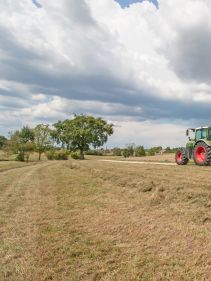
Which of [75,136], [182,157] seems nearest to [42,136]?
[75,136]

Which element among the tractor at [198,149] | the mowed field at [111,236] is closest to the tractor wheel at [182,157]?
the tractor at [198,149]

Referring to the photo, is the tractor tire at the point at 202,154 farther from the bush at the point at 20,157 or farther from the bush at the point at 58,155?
the bush at the point at 58,155

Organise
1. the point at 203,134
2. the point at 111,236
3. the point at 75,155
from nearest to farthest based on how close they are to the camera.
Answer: the point at 111,236, the point at 203,134, the point at 75,155

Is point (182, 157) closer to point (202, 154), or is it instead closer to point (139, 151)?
point (202, 154)

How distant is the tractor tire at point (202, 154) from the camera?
19.9 meters

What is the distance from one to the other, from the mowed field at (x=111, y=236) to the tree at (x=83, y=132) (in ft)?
215

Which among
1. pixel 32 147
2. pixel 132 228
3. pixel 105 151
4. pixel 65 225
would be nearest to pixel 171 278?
pixel 132 228

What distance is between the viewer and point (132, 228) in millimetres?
7137

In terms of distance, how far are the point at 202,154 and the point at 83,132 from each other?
56110mm

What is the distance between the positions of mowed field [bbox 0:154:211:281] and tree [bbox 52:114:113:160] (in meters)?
65.7

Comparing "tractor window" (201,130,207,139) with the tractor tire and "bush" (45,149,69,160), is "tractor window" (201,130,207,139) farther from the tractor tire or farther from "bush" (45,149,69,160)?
"bush" (45,149,69,160)

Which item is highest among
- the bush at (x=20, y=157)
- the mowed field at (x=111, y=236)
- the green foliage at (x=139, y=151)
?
the green foliage at (x=139, y=151)

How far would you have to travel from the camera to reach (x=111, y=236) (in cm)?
670

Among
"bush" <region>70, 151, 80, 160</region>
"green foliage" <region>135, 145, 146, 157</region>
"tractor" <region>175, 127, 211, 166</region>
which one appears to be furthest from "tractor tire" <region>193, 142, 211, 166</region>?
"bush" <region>70, 151, 80, 160</region>
